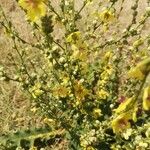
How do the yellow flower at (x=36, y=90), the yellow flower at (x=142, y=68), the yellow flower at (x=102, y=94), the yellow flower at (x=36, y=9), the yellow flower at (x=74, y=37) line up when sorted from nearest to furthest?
the yellow flower at (x=142, y=68)
the yellow flower at (x=36, y=9)
the yellow flower at (x=74, y=37)
the yellow flower at (x=36, y=90)
the yellow flower at (x=102, y=94)

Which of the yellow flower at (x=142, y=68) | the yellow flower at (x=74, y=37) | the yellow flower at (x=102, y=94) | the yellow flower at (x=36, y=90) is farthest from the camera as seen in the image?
the yellow flower at (x=102, y=94)

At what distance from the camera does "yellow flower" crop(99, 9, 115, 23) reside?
245 cm

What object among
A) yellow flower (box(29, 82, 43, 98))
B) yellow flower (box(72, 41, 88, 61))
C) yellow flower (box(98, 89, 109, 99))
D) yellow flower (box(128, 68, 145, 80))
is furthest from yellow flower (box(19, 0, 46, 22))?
yellow flower (box(98, 89, 109, 99))

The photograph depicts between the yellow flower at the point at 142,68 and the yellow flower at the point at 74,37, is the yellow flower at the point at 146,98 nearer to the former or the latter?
the yellow flower at the point at 142,68

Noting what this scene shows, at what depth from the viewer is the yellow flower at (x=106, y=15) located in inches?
96.4

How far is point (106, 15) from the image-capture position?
2475mm

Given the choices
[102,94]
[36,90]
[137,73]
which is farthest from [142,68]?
[102,94]

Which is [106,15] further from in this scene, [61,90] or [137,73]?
Result: [137,73]

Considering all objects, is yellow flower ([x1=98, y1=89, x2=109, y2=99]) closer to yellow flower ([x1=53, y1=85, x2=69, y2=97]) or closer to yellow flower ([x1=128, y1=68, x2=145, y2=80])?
yellow flower ([x1=53, y1=85, x2=69, y2=97])

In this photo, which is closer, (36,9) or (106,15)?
(36,9)

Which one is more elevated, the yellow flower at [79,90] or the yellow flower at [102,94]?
the yellow flower at [102,94]

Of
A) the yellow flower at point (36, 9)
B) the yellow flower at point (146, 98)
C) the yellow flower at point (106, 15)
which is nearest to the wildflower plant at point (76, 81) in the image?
the yellow flower at point (106, 15)

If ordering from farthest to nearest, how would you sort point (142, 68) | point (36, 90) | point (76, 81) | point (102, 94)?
point (102, 94)
point (76, 81)
point (36, 90)
point (142, 68)

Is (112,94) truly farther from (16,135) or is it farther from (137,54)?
(16,135)
